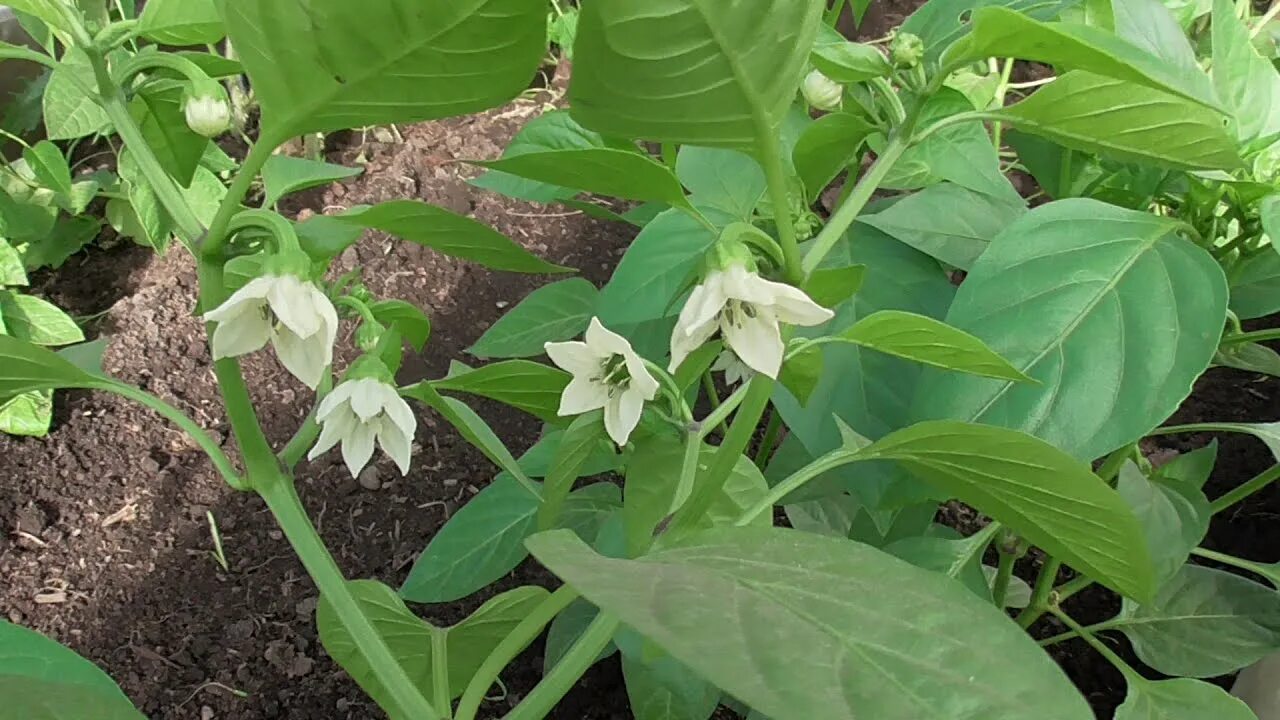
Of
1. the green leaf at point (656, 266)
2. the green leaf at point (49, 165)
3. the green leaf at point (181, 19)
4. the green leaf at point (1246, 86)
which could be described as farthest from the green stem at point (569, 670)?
the green leaf at point (49, 165)

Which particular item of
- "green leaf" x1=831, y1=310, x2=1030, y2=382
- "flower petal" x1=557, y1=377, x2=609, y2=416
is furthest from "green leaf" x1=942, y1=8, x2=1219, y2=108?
"flower petal" x1=557, y1=377, x2=609, y2=416

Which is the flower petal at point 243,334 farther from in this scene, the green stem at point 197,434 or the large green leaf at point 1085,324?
the large green leaf at point 1085,324

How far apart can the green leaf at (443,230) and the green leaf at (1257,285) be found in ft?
1.43

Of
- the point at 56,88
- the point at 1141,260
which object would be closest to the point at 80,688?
the point at 1141,260

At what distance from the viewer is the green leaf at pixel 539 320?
0.82m

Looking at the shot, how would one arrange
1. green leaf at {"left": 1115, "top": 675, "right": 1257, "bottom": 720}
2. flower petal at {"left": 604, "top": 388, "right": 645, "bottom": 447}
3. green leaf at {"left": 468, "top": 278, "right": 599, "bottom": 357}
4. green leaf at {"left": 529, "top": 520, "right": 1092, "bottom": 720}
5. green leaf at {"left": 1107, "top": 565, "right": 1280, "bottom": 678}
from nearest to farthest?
green leaf at {"left": 529, "top": 520, "right": 1092, "bottom": 720}
flower petal at {"left": 604, "top": 388, "right": 645, "bottom": 447}
green leaf at {"left": 1115, "top": 675, "right": 1257, "bottom": 720}
green leaf at {"left": 1107, "top": 565, "right": 1280, "bottom": 678}
green leaf at {"left": 468, "top": 278, "right": 599, "bottom": 357}

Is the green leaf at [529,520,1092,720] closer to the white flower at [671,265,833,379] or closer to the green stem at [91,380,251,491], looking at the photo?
the white flower at [671,265,833,379]

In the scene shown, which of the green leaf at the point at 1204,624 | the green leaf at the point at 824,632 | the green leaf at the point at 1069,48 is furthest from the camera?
the green leaf at the point at 1204,624

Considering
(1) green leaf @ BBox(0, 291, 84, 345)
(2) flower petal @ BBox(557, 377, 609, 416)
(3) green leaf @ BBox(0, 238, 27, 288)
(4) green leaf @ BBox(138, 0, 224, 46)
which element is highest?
(4) green leaf @ BBox(138, 0, 224, 46)

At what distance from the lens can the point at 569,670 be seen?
46 centimetres

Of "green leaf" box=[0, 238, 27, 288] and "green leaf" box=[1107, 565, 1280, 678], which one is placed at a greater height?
"green leaf" box=[1107, 565, 1280, 678]

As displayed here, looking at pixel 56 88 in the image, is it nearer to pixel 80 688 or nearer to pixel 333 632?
pixel 333 632

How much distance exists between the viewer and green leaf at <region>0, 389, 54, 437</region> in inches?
38.5

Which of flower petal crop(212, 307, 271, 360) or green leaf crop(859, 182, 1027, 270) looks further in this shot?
green leaf crop(859, 182, 1027, 270)
